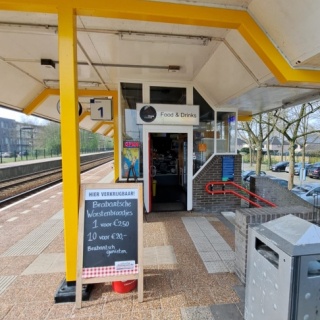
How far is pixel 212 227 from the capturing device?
466cm

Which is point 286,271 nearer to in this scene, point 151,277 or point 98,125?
point 151,277

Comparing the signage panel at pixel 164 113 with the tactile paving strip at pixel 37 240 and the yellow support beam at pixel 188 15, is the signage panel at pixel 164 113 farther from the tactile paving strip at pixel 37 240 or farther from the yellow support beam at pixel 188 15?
the tactile paving strip at pixel 37 240

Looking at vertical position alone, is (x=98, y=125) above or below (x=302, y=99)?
above

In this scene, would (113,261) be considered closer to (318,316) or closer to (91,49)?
(318,316)

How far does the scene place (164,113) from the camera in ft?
17.1

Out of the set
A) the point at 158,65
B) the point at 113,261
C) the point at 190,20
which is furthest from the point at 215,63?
the point at 113,261

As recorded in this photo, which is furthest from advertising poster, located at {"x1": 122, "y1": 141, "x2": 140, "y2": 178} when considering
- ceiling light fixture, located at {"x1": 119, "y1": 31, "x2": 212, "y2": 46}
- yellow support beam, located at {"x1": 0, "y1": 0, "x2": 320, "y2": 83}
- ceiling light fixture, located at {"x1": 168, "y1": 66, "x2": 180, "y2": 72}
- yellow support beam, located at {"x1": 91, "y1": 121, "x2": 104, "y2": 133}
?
yellow support beam, located at {"x1": 91, "y1": 121, "x2": 104, "y2": 133}

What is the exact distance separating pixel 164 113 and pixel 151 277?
3.59 m

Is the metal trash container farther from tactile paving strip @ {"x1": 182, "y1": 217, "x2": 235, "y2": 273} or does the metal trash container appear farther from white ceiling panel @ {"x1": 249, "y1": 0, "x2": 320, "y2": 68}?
white ceiling panel @ {"x1": 249, "y1": 0, "x2": 320, "y2": 68}

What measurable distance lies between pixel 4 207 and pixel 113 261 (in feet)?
18.2

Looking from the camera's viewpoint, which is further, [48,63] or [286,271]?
[48,63]

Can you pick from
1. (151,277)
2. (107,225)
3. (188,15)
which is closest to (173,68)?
(188,15)

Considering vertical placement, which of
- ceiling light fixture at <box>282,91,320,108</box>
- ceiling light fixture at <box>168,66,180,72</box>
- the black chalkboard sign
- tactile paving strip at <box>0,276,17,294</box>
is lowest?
tactile paving strip at <box>0,276,17,294</box>

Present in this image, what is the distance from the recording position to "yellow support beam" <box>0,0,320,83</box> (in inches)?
93.0
